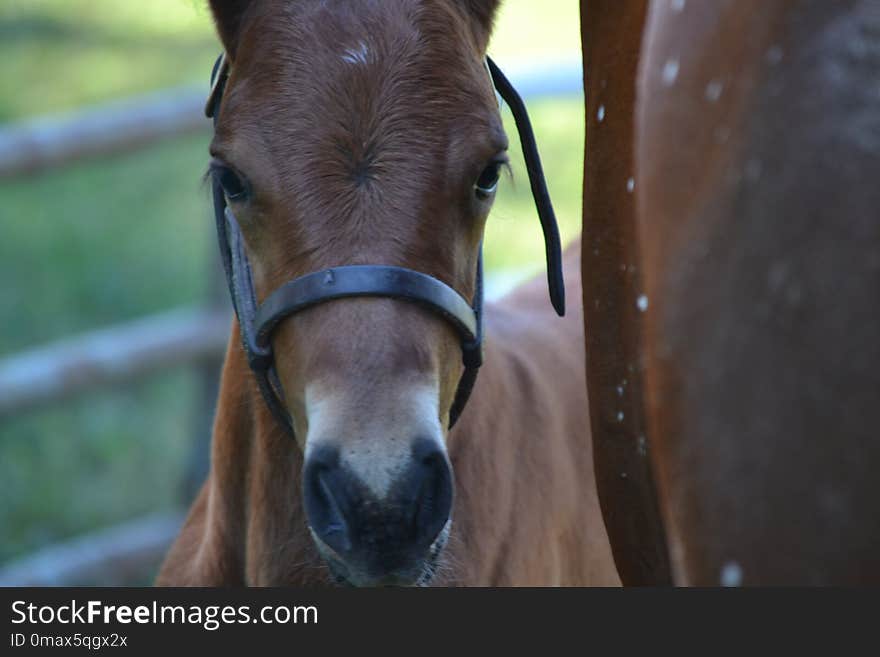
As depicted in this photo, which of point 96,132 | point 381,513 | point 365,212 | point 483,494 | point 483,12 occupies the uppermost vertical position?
point 96,132

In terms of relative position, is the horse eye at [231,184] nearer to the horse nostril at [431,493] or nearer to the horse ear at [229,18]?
the horse ear at [229,18]

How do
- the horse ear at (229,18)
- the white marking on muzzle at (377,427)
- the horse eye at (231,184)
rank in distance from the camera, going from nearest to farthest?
the white marking on muzzle at (377,427), the horse eye at (231,184), the horse ear at (229,18)

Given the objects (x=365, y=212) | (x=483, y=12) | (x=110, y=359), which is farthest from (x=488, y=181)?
(x=110, y=359)

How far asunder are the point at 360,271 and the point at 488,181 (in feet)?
1.06

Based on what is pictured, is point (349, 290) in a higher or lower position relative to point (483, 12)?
lower

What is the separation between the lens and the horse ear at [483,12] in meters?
2.15

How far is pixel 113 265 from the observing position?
6.70 metres

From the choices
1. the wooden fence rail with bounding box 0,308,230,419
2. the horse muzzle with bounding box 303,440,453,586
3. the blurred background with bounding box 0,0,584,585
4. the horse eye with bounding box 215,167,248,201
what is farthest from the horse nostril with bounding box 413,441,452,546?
the wooden fence rail with bounding box 0,308,230,419

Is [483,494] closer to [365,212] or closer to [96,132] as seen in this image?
[365,212]

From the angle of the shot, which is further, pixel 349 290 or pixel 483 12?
pixel 483 12

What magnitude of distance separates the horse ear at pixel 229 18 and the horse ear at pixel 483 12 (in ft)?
1.31

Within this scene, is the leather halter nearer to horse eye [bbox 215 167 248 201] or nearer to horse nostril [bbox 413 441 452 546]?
horse eye [bbox 215 167 248 201]

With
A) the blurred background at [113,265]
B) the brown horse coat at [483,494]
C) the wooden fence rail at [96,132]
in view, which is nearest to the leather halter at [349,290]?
the blurred background at [113,265]

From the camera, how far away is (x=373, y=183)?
188cm
